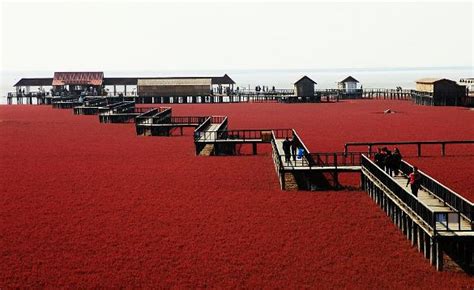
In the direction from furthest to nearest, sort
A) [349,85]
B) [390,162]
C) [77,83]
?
[77,83] < [349,85] < [390,162]

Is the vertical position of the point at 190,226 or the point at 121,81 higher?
the point at 121,81

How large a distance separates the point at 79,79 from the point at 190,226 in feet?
315

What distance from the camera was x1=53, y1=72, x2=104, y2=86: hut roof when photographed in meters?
113


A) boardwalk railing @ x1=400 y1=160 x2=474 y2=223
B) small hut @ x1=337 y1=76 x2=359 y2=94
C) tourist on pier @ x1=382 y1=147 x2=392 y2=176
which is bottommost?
boardwalk railing @ x1=400 y1=160 x2=474 y2=223

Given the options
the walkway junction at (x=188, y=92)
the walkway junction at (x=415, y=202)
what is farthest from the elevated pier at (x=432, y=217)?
the walkway junction at (x=188, y=92)

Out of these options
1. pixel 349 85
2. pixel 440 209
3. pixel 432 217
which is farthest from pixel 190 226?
pixel 349 85

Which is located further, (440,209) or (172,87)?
(172,87)

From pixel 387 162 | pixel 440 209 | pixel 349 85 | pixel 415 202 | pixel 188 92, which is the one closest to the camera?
pixel 415 202

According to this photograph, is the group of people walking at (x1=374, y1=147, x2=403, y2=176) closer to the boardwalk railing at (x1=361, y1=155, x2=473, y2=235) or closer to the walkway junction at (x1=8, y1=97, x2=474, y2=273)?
the walkway junction at (x1=8, y1=97, x2=474, y2=273)

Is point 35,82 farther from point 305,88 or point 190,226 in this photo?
point 190,226

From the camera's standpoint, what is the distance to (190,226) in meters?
22.0

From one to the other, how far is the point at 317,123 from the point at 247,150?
62.9 feet

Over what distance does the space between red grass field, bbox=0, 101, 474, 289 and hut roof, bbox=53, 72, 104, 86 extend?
74.3 m

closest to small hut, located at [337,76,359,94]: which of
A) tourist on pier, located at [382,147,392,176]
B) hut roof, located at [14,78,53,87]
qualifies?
hut roof, located at [14,78,53,87]
